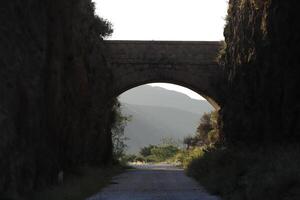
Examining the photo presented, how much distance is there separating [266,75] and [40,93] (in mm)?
8377

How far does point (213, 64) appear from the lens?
36406 millimetres

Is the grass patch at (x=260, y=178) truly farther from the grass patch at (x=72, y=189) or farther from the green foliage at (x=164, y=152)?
the green foliage at (x=164, y=152)

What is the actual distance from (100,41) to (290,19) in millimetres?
17126

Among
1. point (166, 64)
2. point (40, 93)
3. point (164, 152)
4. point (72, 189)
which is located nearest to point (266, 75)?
point (72, 189)

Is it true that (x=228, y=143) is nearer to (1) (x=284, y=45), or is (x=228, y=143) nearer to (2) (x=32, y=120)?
(1) (x=284, y=45)

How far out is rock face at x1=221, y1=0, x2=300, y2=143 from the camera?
18500 millimetres

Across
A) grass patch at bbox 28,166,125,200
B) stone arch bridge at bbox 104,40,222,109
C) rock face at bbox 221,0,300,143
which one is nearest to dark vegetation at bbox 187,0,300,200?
rock face at bbox 221,0,300,143

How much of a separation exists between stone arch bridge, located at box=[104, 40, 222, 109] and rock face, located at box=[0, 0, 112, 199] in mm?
10692

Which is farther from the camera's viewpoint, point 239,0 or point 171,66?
point 171,66

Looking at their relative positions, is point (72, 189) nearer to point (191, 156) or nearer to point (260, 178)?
point (260, 178)

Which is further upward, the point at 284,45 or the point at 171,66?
the point at 171,66

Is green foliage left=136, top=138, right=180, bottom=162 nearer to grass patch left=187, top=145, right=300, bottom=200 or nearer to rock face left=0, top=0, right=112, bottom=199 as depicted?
rock face left=0, top=0, right=112, bottom=199

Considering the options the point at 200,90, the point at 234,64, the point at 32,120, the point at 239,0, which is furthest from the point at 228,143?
the point at 32,120

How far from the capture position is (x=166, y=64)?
120ft
